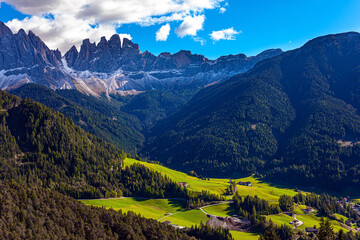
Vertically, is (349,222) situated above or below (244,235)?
below

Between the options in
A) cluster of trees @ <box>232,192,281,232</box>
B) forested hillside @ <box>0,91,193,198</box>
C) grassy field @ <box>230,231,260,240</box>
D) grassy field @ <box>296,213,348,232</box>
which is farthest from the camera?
forested hillside @ <box>0,91,193,198</box>

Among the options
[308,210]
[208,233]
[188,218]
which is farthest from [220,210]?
[308,210]

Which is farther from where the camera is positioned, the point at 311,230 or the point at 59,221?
the point at 311,230

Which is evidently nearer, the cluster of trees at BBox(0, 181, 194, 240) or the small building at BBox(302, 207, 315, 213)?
the cluster of trees at BBox(0, 181, 194, 240)

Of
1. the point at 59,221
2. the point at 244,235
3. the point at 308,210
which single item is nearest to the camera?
the point at 59,221

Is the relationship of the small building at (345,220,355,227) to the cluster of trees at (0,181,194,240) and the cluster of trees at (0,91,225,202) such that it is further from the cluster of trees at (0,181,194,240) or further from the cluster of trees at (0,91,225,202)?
the cluster of trees at (0,181,194,240)

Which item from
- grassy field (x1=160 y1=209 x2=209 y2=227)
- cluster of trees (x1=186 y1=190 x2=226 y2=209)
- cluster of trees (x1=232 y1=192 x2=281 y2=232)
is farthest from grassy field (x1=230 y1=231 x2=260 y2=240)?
cluster of trees (x1=186 y1=190 x2=226 y2=209)

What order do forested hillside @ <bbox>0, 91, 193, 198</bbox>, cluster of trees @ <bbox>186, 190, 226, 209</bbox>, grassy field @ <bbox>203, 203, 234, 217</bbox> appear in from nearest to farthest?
1. grassy field @ <bbox>203, 203, 234, 217</bbox>
2. forested hillside @ <bbox>0, 91, 193, 198</bbox>
3. cluster of trees @ <bbox>186, 190, 226, 209</bbox>

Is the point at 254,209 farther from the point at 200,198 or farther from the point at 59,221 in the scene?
the point at 59,221

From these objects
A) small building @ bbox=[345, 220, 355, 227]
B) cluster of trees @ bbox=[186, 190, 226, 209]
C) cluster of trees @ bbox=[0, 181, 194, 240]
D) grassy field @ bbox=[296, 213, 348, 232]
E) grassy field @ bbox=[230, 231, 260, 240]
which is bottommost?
small building @ bbox=[345, 220, 355, 227]

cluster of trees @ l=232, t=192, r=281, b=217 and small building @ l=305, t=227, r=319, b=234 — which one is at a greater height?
cluster of trees @ l=232, t=192, r=281, b=217

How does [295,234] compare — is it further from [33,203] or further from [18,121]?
[18,121]
